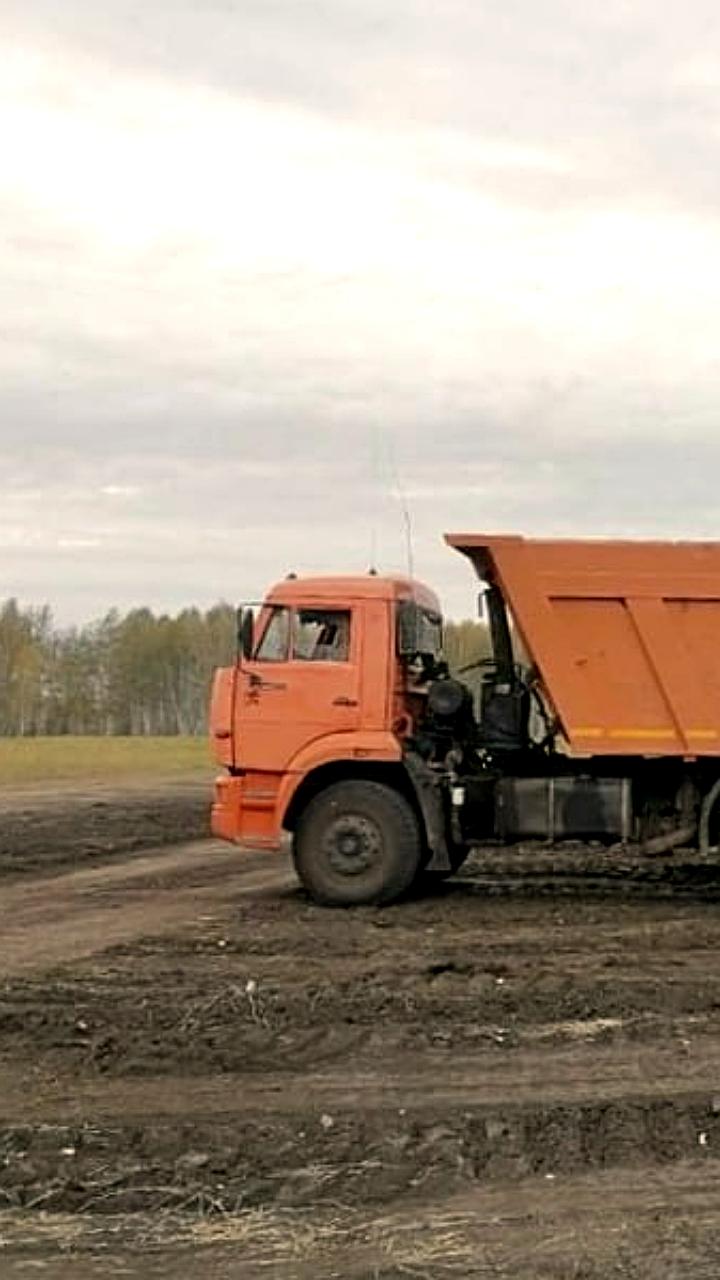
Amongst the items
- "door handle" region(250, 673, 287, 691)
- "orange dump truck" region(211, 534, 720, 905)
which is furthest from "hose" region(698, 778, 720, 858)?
"door handle" region(250, 673, 287, 691)

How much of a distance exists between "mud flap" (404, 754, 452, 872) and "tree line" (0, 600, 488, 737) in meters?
66.3

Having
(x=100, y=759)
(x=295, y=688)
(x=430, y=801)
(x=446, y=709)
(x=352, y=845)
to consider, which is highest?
(x=295, y=688)

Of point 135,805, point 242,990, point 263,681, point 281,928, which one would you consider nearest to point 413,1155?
point 242,990

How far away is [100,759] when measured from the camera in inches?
2125

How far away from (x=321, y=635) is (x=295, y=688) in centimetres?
56

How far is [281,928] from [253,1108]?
20.3ft

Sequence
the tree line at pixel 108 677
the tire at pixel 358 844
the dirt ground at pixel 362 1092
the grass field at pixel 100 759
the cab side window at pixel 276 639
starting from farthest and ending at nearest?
1. the tree line at pixel 108 677
2. the grass field at pixel 100 759
3. the cab side window at pixel 276 639
4. the tire at pixel 358 844
5. the dirt ground at pixel 362 1092

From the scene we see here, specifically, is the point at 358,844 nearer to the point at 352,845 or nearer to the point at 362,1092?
the point at 352,845

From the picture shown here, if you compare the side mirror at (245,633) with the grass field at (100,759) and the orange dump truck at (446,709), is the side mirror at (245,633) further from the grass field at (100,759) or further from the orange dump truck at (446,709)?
the grass field at (100,759)

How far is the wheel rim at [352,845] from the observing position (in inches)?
592

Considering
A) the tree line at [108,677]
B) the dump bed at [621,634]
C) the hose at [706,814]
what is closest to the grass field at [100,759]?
the tree line at [108,677]

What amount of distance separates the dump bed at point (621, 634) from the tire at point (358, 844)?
5.58 feet

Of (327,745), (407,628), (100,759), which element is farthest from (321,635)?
(100,759)

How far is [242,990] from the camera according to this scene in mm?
10523
